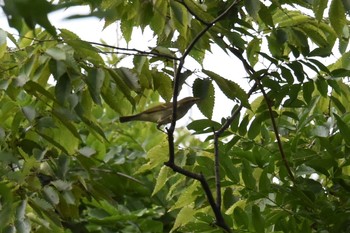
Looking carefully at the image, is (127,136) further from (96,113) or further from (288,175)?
(288,175)

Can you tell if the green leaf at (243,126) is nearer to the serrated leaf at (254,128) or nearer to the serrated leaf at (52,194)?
the serrated leaf at (254,128)

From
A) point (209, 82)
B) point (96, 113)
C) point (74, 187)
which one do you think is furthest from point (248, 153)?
point (96, 113)

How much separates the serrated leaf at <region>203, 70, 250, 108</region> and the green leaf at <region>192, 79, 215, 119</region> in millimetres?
52

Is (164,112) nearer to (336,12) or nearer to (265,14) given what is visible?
(265,14)

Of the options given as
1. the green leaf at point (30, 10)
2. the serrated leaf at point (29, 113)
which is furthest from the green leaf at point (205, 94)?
the green leaf at point (30, 10)

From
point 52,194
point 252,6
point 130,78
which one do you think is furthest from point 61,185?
point 252,6

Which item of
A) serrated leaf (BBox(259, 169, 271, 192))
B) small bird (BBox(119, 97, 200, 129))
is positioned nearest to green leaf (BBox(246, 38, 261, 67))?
small bird (BBox(119, 97, 200, 129))

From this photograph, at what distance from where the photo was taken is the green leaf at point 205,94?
1750 millimetres

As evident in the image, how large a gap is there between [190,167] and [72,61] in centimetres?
53

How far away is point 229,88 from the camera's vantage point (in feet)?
5.59

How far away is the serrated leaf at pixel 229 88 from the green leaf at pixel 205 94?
52 millimetres

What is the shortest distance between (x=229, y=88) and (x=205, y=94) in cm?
7

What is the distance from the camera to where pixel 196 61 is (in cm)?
198

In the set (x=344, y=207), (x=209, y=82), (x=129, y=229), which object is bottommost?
(x=129, y=229)
